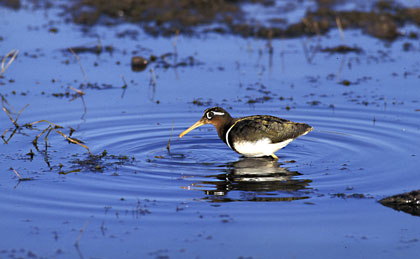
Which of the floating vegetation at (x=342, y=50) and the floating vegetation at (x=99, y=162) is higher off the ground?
the floating vegetation at (x=342, y=50)

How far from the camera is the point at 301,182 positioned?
37.1ft

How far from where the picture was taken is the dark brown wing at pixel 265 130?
12.8 meters

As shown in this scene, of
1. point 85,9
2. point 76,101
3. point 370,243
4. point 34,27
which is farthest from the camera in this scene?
point 85,9

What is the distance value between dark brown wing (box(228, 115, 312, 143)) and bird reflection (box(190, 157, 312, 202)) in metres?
0.51

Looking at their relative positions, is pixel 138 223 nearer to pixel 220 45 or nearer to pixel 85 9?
pixel 220 45

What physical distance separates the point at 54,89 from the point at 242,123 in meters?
6.31

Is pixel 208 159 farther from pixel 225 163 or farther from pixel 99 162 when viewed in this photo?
pixel 99 162

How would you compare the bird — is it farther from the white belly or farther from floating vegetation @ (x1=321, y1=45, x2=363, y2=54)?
floating vegetation @ (x1=321, y1=45, x2=363, y2=54)

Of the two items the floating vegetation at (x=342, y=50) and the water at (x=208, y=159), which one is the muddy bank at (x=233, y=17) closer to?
the water at (x=208, y=159)

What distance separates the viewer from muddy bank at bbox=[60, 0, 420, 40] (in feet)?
78.0

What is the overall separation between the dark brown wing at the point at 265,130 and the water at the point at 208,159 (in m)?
0.51

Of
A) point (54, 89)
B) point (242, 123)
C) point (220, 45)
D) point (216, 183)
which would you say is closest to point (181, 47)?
point (220, 45)

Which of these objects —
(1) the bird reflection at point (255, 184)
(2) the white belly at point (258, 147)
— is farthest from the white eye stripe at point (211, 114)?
(1) the bird reflection at point (255, 184)

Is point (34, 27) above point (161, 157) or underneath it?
above
